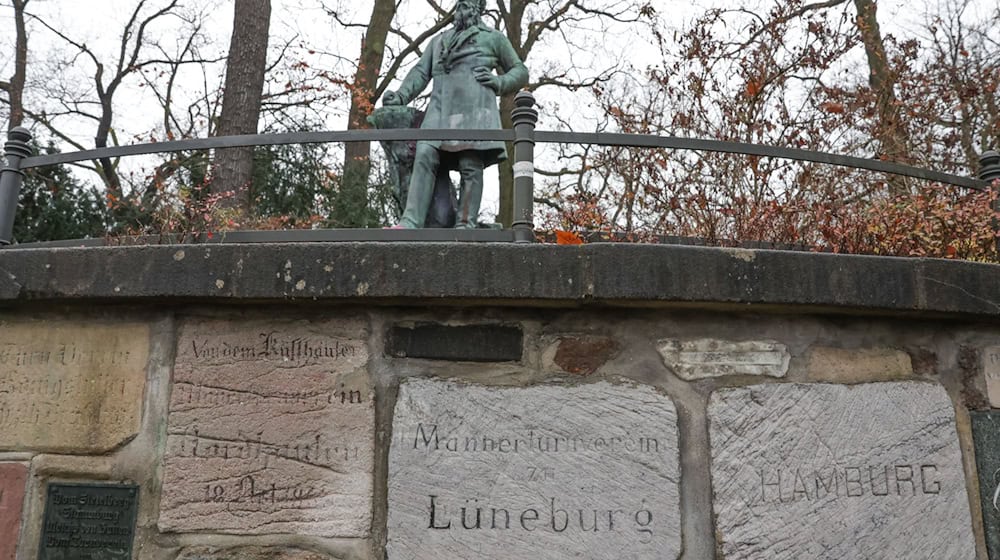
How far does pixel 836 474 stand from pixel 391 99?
3.41m

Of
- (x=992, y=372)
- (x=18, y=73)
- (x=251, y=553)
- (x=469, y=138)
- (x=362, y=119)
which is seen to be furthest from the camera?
(x=18, y=73)

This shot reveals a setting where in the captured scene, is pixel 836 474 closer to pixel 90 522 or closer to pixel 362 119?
pixel 90 522

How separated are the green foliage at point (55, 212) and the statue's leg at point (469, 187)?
19.7ft

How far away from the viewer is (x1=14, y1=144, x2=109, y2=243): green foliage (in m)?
9.11

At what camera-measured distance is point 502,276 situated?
2.29 metres

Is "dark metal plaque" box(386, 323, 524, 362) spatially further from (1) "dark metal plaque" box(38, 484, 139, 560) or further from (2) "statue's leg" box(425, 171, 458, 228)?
(2) "statue's leg" box(425, 171, 458, 228)

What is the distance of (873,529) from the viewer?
2.26 m

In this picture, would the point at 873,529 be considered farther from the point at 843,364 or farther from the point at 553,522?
the point at 553,522

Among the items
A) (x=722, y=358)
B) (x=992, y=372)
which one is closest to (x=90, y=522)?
(x=722, y=358)

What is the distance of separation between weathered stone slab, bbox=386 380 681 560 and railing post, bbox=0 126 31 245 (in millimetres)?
1757

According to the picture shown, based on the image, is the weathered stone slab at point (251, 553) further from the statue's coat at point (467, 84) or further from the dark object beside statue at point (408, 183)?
the statue's coat at point (467, 84)

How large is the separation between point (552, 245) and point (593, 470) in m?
0.67

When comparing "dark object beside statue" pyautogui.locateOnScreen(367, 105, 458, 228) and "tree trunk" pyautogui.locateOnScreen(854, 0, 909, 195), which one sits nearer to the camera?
"dark object beside statue" pyautogui.locateOnScreen(367, 105, 458, 228)

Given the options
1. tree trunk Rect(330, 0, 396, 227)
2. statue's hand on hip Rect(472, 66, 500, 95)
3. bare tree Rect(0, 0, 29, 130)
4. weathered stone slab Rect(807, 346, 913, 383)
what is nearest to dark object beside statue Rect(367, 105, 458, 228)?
statue's hand on hip Rect(472, 66, 500, 95)
